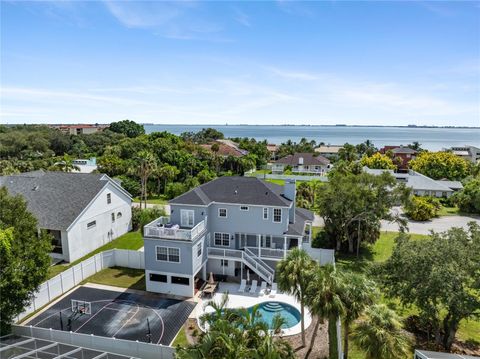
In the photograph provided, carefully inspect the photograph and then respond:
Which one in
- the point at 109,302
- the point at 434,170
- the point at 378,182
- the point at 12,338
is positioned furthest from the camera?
the point at 434,170

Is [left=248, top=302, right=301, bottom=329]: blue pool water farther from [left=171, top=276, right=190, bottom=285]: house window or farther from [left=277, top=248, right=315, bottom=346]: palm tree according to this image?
[left=171, top=276, right=190, bottom=285]: house window

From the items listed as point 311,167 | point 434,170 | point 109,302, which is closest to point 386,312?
point 109,302

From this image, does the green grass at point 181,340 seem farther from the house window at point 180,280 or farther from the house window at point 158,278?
the house window at point 158,278

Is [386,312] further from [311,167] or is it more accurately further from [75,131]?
[75,131]

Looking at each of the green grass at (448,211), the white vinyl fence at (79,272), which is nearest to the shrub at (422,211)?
the green grass at (448,211)

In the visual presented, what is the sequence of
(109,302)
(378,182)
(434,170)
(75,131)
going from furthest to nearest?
(75,131)
(434,170)
(378,182)
(109,302)

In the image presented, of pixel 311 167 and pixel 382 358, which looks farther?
pixel 311 167

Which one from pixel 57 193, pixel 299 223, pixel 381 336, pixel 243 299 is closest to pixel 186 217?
pixel 243 299

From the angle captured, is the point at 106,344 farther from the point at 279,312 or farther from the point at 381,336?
the point at 381,336
